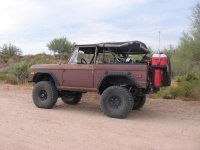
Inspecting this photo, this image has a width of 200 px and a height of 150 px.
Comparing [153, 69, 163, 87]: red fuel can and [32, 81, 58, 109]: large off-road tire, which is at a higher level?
[153, 69, 163, 87]: red fuel can

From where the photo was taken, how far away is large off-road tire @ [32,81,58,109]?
11453 millimetres

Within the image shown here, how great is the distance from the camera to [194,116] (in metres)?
10.5

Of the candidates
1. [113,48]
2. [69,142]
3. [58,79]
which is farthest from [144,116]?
[69,142]

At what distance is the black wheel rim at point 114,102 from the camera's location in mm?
10164

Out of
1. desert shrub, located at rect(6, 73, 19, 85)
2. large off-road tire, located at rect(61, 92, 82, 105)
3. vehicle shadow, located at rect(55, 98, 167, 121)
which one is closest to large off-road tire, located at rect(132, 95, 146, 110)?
vehicle shadow, located at rect(55, 98, 167, 121)

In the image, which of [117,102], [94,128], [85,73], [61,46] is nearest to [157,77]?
[117,102]

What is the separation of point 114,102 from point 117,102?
85 mm

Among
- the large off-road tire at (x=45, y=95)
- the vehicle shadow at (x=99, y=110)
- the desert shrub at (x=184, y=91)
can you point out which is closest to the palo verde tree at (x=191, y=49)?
the desert shrub at (x=184, y=91)

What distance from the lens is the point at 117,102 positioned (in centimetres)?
1019

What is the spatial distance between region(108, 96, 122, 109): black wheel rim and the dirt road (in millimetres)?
396

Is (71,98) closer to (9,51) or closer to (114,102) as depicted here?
(114,102)

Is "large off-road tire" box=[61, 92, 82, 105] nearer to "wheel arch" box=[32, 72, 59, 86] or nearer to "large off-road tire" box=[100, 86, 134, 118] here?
"wheel arch" box=[32, 72, 59, 86]

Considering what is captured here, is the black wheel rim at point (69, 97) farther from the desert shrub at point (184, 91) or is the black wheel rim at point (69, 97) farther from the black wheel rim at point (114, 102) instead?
the desert shrub at point (184, 91)

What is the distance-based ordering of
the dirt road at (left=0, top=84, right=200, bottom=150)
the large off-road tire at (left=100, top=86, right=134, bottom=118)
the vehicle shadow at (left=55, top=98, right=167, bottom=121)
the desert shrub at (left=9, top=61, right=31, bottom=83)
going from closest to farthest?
the dirt road at (left=0, top=84, right=200, bottom=150) → the large off-road tire at (left=100, top=86, right=134, bottom=118) → the vehicle shadow at (left=55, top=98, right=167, bottom=121) → the desert shrub at (left=9, top=61, right=31, bottom=83)
